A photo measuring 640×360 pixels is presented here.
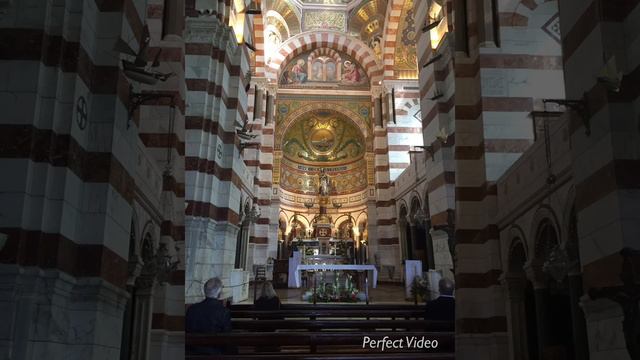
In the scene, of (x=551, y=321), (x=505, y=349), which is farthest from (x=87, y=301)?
(x=505, y=349)

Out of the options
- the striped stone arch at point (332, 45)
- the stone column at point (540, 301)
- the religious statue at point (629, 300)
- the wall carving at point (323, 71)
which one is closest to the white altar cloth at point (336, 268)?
the stone column at point (540, 301)

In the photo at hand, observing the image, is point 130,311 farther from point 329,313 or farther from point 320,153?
point 320,153

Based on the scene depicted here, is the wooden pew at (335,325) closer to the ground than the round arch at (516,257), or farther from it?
closer to the ground

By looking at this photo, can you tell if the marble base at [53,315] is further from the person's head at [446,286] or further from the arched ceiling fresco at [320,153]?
the arched ceiling fresco at [320,153]

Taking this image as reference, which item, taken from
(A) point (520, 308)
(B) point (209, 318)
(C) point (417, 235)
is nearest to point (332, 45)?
(C) point (417, 235)

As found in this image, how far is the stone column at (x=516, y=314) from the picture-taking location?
24.6ft

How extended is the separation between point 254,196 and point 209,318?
40.5 ft

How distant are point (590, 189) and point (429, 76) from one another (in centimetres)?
806

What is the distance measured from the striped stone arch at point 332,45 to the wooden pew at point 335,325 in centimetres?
1628

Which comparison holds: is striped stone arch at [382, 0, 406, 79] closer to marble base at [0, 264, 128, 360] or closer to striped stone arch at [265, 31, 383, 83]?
striped stone arch at [265, 31, 383, 83]

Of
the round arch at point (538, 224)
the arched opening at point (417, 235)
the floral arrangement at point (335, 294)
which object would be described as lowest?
the floral arrangement at point (335, 294)

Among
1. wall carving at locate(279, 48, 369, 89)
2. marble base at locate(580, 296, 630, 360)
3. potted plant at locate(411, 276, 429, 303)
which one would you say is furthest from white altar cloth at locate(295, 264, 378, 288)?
wall carving at locate(279, 48, 369, 89)

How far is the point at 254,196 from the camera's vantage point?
18.5 meters

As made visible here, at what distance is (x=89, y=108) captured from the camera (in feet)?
14.9
